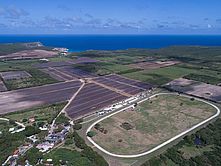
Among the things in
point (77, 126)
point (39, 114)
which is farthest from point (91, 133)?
point (39, 114)

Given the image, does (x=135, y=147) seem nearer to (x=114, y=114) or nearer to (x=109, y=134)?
(x=109, y=134)

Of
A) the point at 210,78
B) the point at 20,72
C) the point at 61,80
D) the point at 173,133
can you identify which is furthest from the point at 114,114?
the point at 20,72

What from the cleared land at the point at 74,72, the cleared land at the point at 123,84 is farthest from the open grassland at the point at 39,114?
the cleared land at the point at 74,72

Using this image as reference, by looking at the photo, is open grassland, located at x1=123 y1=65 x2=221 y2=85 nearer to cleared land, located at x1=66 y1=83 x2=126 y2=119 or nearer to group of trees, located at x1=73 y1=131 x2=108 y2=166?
cleared land, located at x1=66 y1=83 x2=126 y2=119

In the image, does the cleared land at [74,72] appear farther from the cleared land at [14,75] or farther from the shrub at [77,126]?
the shrub at [77,126]

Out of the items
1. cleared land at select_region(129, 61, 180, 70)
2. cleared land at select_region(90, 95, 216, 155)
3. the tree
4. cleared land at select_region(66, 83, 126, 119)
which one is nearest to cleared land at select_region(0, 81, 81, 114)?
cleared land at select_region(66, 83, 126, 119)

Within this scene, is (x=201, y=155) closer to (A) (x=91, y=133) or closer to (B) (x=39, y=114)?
(A) (x=91, y=133)
